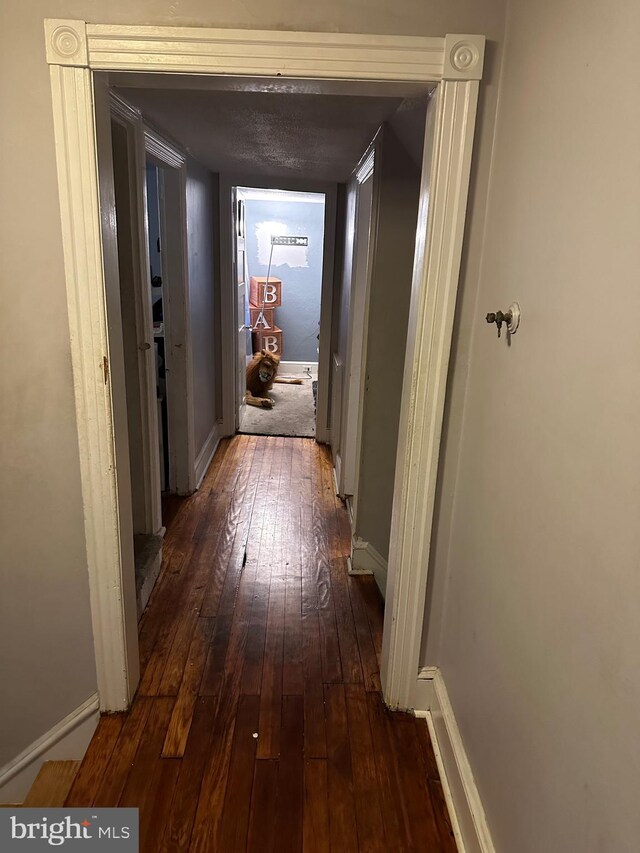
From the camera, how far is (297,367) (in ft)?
23.3

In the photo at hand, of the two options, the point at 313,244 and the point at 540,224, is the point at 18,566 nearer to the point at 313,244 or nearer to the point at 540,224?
the point at 540,224

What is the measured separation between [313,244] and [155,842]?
250 inches

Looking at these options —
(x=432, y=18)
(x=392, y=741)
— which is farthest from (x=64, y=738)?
(x=432, y=18)

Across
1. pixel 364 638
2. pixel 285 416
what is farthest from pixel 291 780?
pixel 285 416

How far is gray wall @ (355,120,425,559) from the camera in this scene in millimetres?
2299

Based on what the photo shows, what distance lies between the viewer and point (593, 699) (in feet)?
2.76

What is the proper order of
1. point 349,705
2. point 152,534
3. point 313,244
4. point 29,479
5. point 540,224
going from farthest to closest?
point 313,244 < point 152,534 < point 349,705 < point 29,479 < point 540,224

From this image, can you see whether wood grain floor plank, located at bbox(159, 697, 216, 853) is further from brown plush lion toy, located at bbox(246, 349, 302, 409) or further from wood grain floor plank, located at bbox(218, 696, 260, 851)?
brown plush lion toy, located at bbox(246, 349, 302, 409)

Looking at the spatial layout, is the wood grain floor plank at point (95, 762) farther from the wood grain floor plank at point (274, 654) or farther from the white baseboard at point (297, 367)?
the white baseboard at point (297, 367)

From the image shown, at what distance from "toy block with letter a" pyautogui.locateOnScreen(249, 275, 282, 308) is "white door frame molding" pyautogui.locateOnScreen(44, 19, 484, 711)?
17.4 ft

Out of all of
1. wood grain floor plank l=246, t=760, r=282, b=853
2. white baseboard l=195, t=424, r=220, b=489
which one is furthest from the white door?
wood grain floor plank l=246, t=760, r=282, b=853

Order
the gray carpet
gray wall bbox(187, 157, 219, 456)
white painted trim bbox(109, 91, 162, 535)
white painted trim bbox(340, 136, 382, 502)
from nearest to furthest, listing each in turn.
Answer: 1. white painted trim bbox(109, 91, 162, 535)
2. white painted trim bbox(340, 136, 382, 502)
3. gray wall bbox(187, 157, 219, 456)
4. the gray carpet

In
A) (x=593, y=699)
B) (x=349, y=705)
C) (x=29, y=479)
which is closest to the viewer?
(x=593, y=699)

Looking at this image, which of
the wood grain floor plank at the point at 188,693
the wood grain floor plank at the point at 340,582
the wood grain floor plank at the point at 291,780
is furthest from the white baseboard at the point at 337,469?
the wood grain floor plank at the point at 291,780
